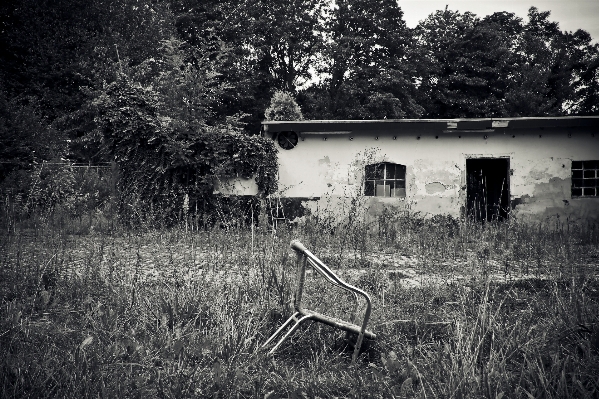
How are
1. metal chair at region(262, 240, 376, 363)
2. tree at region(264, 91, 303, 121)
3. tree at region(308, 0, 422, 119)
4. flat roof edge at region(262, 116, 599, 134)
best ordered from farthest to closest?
tree at region(308, 0, 422, 119)
tree at region(264, 91, 303, 121)
flat roof edge at region(262, 116, 599, 134)
metal chair at region(262, 240, 376, 363)

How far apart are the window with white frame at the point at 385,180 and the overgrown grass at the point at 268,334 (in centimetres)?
643

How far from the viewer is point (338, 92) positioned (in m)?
23.8

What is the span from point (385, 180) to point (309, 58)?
16928mm

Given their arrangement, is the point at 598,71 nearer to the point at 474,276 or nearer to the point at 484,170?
the point at 484,170

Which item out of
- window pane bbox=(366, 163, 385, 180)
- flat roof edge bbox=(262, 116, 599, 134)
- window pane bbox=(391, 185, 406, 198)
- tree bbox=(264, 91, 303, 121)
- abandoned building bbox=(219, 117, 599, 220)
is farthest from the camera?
tree bbox=(264, 91, 303, 121)

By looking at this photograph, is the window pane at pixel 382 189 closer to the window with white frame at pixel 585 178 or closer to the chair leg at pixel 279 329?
the window with white frame at pixel 585 178

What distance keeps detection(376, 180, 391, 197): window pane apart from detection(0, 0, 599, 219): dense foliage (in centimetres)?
589

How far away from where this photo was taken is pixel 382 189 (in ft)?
36.5

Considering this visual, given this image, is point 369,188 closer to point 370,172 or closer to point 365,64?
point 370,172

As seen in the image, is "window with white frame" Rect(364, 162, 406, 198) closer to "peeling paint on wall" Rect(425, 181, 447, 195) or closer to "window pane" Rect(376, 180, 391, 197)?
"window pane" Rect(376, 180, 391, 197)

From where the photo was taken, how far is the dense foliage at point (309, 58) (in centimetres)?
1959

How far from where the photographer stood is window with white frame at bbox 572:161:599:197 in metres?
10.6

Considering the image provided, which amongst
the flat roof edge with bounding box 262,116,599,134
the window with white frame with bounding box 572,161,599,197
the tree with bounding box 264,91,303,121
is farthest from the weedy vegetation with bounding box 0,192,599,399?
the tree with bounding box 264,91,303,121

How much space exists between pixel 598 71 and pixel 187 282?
2147 cm
